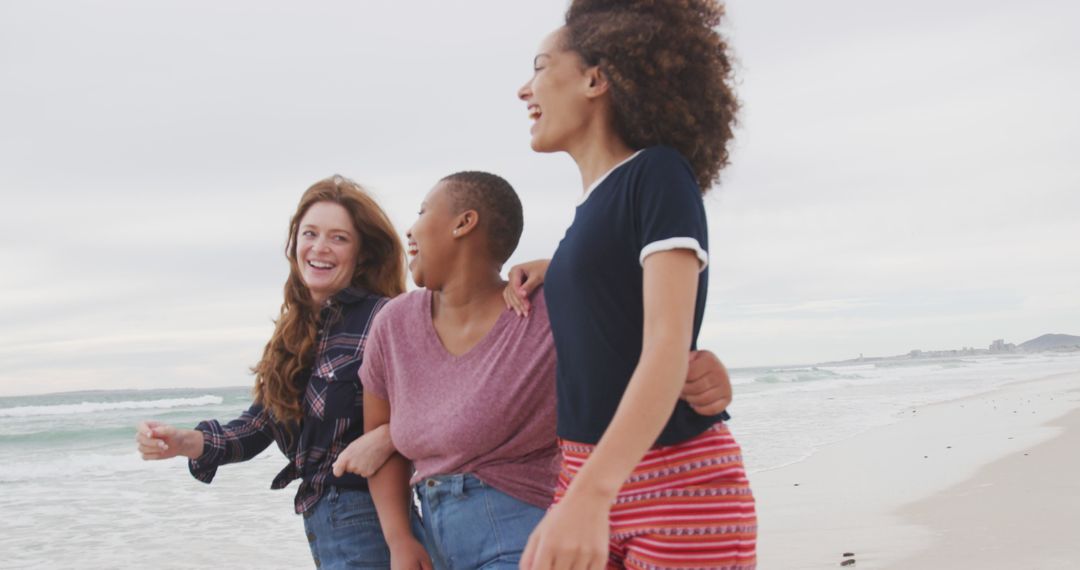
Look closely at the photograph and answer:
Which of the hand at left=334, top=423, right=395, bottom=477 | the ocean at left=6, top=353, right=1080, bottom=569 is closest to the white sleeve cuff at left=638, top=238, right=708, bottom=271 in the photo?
the hand at left=334, top=423, right=395, bottom=477

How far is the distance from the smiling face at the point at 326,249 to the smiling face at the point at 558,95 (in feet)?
3.85

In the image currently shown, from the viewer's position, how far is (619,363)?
155 cm

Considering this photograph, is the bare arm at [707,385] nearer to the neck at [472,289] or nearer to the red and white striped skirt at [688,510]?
the red and white striped skirt at [688,510]

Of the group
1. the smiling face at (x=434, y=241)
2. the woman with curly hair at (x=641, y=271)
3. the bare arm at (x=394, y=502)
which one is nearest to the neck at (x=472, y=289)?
the smiling face at (x=434, y=241)

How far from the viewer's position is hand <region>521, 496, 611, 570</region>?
1272mm

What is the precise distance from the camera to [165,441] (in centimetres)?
264

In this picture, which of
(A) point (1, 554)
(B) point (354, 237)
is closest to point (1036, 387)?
(A) point (1, 554)

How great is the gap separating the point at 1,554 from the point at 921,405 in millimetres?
15019

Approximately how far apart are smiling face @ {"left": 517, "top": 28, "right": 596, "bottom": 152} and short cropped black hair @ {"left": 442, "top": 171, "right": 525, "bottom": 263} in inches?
15.9

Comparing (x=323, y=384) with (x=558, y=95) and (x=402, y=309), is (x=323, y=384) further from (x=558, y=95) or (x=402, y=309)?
(x=558, y=95)

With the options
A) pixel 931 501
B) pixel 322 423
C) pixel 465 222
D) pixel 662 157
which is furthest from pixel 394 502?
pixel 931 501

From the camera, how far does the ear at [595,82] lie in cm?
167

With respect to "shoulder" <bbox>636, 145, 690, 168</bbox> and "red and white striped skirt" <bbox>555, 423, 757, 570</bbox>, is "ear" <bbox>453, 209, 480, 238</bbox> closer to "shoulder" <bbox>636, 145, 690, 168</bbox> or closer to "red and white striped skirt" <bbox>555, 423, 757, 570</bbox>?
"shoulder" <bbox>636, 145, 690, 168</bbox>

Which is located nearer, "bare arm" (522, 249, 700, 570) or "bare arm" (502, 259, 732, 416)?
"bare arm" (522, 249, 700, 570)
